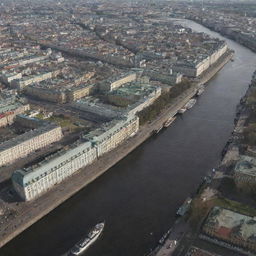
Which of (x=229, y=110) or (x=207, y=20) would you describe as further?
(x=207, y=20)

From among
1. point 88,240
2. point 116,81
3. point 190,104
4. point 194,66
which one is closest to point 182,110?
point 190,104

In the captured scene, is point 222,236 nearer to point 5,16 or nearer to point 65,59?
point 65,59

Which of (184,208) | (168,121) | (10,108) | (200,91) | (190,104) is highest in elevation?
(10,108)

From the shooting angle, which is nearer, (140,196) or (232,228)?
(232,228)

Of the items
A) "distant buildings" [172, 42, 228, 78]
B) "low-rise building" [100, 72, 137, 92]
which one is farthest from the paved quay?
"distant buildings" [172, 42, 228, 78]

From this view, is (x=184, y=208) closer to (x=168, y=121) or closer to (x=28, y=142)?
(x=28, y=142)

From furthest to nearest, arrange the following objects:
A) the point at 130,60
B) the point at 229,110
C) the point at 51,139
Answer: the point at 130,60 < the point at 229,110 < the point at 51,139

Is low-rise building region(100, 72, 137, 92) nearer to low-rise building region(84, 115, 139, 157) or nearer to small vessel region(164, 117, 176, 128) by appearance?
small vessel region(164, 117, 176, 128)

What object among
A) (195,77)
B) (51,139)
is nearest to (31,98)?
(51,139)
